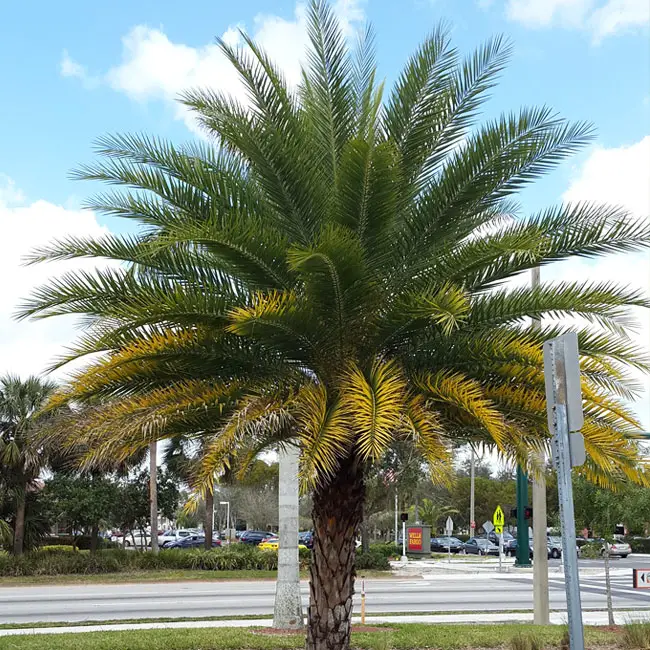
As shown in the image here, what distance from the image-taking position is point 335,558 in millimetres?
8930

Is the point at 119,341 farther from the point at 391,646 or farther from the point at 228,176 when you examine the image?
the point at 391,646

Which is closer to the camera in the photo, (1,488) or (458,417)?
(458,417)

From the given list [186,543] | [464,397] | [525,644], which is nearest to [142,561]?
[186,543]

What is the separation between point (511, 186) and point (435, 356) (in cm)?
206

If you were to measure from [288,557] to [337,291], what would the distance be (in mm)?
8835

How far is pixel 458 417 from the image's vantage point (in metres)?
8.88

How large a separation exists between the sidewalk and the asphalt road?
4.73 feet

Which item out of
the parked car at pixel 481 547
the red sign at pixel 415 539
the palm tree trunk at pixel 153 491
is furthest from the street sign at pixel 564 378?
the parked car at pixel 481 547

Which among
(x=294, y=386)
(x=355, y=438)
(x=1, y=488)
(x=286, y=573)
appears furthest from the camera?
(x=1, y=488)

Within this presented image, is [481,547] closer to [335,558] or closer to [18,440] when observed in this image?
[18,440]

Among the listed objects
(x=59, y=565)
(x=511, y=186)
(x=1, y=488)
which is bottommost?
(x=59, y=565)

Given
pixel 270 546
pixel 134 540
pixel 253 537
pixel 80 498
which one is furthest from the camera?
pixel 253 537

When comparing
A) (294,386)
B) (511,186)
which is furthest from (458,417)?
(511,186)

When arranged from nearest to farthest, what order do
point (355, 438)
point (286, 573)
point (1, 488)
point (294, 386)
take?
point (355, 438) → point (294, 386) → point (286, 573) → point (1, 488)
